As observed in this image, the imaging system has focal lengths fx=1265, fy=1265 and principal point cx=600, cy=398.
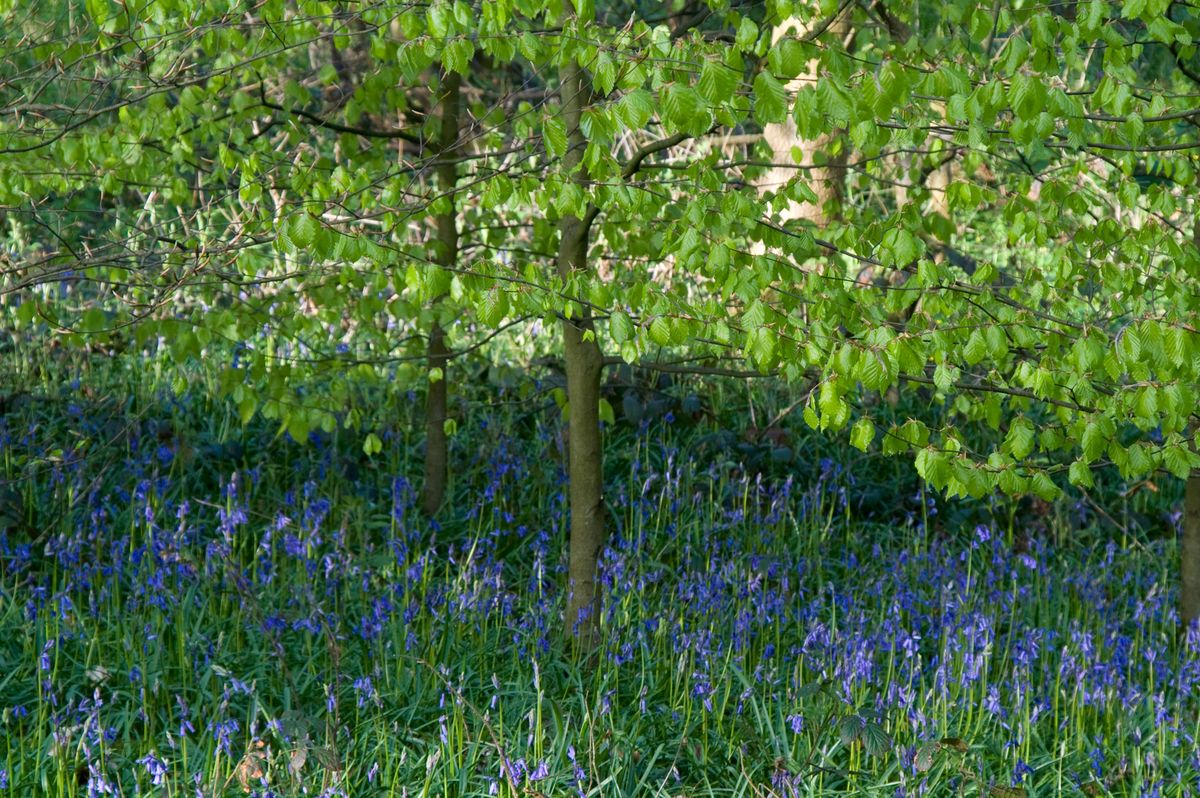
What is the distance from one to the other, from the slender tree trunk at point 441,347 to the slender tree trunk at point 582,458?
0.97 metres

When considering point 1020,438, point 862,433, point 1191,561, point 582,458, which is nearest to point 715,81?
point 862,433

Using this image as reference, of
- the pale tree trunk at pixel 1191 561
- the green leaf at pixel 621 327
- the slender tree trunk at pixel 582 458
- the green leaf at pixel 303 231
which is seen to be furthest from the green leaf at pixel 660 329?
the pale tree trunk at pixel 1191 561

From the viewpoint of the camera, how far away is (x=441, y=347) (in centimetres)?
570

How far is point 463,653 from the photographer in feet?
14.6

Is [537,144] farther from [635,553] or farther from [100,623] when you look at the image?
[100,623]

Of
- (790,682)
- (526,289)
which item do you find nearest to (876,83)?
(526,289)

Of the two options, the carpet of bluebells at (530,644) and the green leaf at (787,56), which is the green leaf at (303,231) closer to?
the carpet of bluebells at (530,644)

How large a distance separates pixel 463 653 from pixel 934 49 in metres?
2.63

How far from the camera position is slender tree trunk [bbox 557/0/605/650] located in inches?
178

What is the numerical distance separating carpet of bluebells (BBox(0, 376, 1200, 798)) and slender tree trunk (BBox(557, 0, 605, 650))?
0.09m

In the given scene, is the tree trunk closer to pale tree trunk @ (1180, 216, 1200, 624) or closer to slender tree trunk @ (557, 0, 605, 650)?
pale tree trunk @ (1180, 216, 1200, 624)

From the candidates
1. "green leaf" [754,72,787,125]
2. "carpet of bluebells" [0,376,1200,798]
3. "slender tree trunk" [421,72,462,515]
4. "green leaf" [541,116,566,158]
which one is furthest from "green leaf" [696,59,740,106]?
Result: "slender tree trunk" [421,72,462,515]

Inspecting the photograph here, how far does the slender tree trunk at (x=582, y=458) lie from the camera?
453cm

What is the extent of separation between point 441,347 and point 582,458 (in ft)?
4.39
